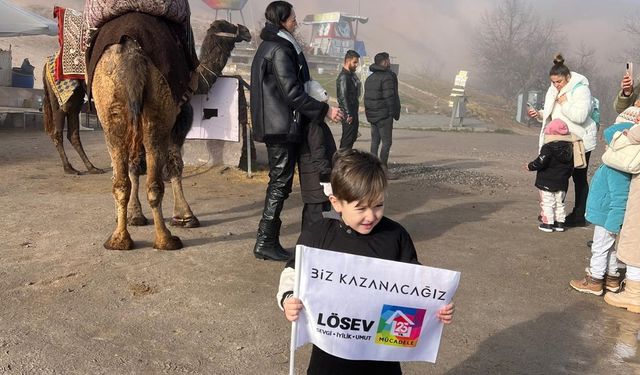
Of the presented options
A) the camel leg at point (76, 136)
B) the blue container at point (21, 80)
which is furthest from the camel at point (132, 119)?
the blue container at point (21, 80)

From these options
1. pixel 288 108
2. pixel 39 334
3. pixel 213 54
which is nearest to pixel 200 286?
pixel 39 334

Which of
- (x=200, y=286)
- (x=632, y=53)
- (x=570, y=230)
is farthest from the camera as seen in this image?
(x=632, y=53)

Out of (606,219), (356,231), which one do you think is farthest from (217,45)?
(356,231)

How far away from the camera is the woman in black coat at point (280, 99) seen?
458 cm

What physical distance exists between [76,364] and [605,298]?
3786 mm

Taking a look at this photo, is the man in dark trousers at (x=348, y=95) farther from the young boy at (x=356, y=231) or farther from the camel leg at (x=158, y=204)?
the young boy at (x=356, y=231)

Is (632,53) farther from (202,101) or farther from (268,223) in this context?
(268,223)

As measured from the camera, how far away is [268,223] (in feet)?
16.3

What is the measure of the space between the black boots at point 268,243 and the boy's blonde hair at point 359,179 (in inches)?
106

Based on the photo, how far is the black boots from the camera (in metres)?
4.98

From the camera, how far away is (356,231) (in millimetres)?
2357

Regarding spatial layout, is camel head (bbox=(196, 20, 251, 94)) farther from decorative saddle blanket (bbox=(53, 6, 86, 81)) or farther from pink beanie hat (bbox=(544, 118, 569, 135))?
pink beanie hat (bbox=(544, 118, 569, 135))

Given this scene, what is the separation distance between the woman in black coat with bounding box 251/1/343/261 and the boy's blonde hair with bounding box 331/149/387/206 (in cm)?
231

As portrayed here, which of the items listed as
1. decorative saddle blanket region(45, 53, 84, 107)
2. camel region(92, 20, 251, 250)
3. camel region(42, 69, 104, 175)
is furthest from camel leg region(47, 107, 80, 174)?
camel region(92, 20, 251, 250)
